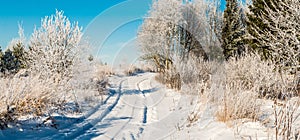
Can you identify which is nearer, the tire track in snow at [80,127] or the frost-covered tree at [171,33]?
the tire track in snow at [80,127]

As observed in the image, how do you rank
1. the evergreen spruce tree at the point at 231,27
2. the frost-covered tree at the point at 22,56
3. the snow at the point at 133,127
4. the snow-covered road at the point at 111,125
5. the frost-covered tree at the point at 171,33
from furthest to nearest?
1. the evergreen spruce tree at the point at 231,27
2. the frost-covered tree at the point at 171,33
3. the frost-covered tree at the point at 22,56
4. the snow-covered road at the point at 111,125
5. the snow at the point at 133,127

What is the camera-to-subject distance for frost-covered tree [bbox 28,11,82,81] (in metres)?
9.27

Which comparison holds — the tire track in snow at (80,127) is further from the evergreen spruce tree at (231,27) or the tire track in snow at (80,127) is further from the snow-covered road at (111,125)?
the evergreen spruce tree at (231,27)

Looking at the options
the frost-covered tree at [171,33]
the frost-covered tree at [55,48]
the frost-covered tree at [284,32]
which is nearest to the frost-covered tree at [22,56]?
the frost-covered tree at [55,48]

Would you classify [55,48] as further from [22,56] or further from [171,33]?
[171,33]

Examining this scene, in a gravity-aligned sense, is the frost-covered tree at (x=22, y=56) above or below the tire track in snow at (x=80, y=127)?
above

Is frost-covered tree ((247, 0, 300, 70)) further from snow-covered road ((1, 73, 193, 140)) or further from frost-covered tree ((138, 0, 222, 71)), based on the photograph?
frost-covered tree ((138, 0, 222, 71))

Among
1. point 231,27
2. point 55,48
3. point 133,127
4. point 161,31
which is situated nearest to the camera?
point 133,127

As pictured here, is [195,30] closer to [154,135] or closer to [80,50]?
[80,50]

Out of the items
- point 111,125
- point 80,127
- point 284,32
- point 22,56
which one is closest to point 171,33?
point 284,32

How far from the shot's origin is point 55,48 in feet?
30.7

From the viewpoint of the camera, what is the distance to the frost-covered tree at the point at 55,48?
9266mm

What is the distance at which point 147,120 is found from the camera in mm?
6449

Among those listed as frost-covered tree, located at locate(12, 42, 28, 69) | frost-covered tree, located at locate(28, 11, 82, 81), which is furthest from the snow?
frost-covered tree, located at locate(12, 42, 28, 69)
